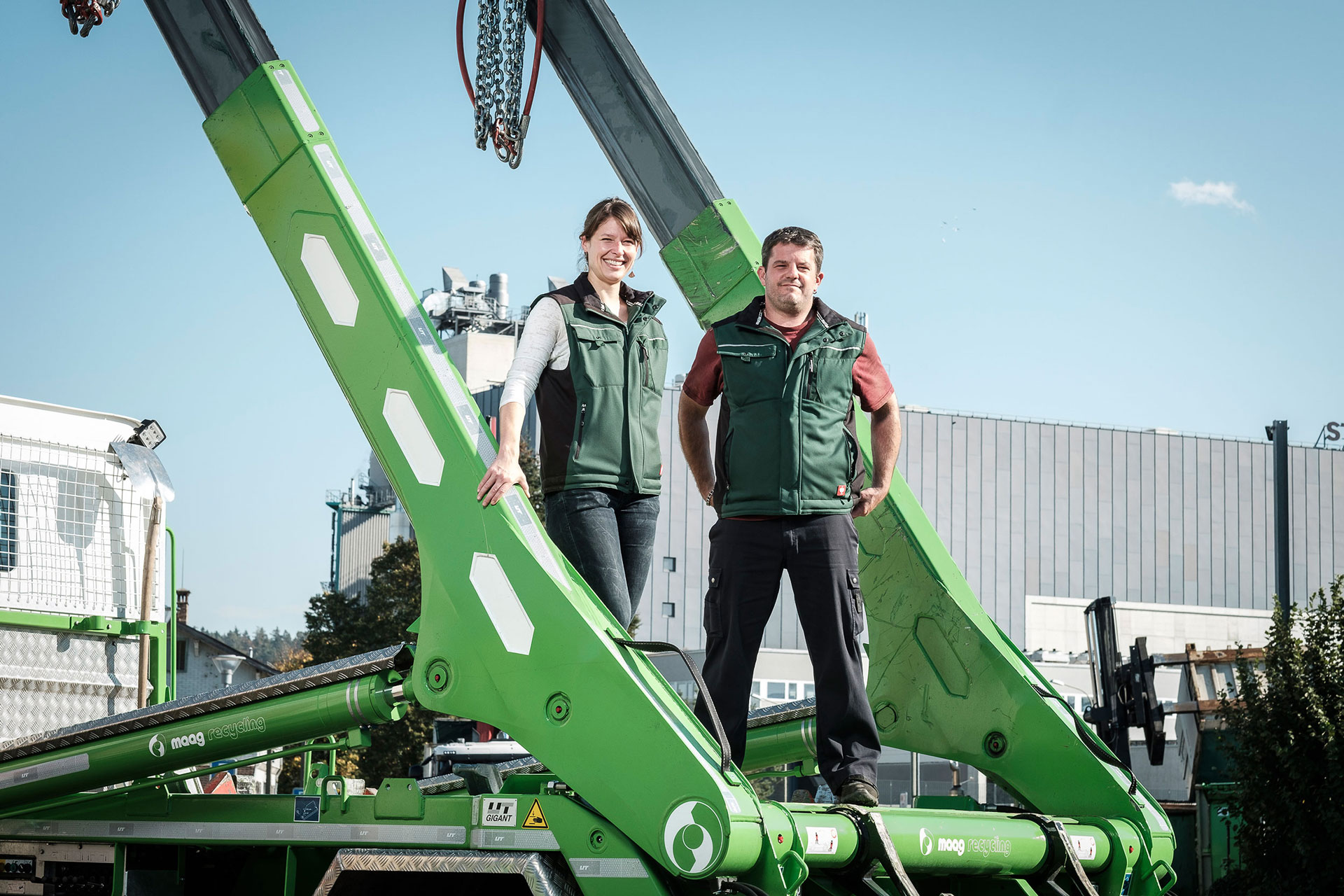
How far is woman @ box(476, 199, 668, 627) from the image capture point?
4.25 m

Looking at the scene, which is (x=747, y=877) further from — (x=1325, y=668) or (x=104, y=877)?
(x=1325, y=668)

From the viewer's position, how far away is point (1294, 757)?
12.1 meters

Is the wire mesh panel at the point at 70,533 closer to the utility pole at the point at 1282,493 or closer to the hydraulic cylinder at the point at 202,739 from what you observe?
the hydraulic cylinder at the point at 202,739

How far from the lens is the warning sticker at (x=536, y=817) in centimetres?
365

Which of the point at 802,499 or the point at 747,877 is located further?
the point at 802,499

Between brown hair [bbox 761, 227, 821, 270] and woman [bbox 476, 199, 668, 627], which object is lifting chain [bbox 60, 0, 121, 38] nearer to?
woman [bbox 476, 199, 668, 627]

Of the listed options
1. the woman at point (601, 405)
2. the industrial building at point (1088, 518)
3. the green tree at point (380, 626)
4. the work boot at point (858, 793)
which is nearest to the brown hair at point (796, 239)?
the woman at point (601, 405)

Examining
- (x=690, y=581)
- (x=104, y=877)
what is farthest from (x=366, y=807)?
(x=690, y=581)

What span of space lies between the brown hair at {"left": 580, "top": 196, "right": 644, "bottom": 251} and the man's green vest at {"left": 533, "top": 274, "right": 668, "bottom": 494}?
201mm

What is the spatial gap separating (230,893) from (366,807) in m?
1.11

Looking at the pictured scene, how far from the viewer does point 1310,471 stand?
60.1 meters

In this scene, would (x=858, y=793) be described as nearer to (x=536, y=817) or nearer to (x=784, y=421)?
(x=536, y=817)

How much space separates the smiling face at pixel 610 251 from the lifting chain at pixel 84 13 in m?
2.26

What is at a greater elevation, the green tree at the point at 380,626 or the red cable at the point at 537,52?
the red cable at the point at 537,52
